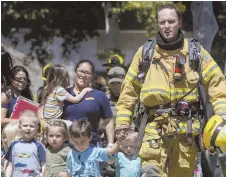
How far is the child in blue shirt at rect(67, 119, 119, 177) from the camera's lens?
21.6 ft

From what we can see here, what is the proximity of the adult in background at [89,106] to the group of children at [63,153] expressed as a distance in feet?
1.20

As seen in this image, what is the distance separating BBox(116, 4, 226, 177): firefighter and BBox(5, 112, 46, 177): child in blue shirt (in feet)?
4.72

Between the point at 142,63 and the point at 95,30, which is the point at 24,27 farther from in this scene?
the point at 142,63

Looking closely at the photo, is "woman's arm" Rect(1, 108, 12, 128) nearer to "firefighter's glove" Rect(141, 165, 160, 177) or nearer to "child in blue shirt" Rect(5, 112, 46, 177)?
"child in blue shirt" Rect(5, 112, 46, 177)

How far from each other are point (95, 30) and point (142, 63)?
52.8ft

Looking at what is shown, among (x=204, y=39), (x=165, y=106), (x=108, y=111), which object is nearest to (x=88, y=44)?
(x=204, y=39)

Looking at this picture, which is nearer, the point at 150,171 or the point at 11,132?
the point at 150,171

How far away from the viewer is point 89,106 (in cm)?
781

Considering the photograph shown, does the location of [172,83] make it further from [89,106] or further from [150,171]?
[89,106]

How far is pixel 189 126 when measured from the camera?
6234 mm

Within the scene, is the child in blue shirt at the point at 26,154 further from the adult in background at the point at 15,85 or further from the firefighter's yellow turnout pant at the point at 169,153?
the firefighter's yellow turnout pant at the point at 169,153

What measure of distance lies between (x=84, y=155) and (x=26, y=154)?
1.09 metres

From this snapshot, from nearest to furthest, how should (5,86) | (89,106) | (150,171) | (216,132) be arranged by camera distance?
(216,132) < (150,171) < (89,106) < (5,86)

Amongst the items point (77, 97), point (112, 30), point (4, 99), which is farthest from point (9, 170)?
point (112, 30)
